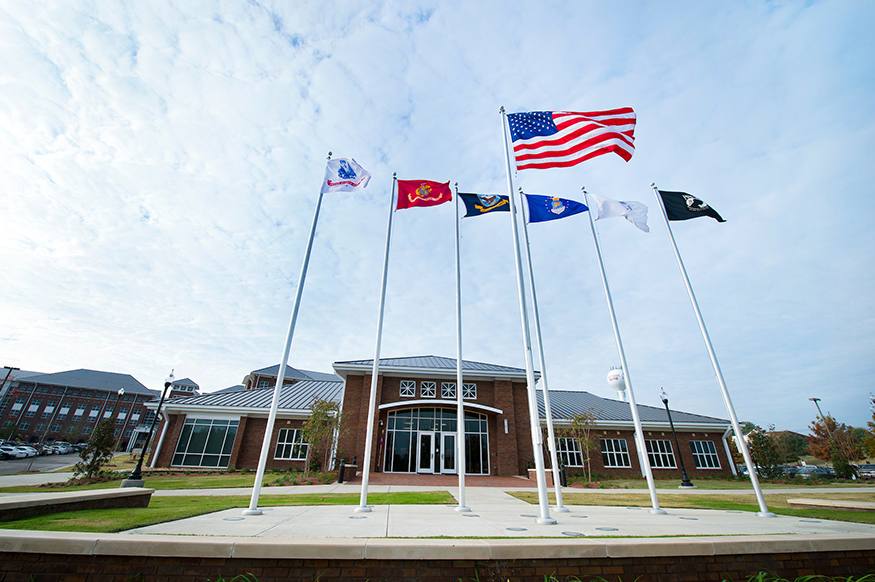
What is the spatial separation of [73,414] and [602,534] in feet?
316

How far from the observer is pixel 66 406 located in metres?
69.0

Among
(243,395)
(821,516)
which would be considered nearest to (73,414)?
(243,395)

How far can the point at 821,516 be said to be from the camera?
9.71m

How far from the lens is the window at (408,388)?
79.0 feet

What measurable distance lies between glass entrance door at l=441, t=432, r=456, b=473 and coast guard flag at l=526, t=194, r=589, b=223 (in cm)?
1671

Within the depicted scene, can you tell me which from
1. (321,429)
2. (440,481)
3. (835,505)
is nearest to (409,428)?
(440,481)

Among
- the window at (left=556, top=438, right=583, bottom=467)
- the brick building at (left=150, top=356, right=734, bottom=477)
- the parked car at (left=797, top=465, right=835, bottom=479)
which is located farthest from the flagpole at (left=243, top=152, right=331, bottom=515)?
the parked car at (left=797, top=465, right=835, bottom=479)

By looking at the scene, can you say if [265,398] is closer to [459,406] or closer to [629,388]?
[459,406]

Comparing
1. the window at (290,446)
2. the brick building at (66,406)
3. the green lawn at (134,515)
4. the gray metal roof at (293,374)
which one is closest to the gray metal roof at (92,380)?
the brick building at (66,406)

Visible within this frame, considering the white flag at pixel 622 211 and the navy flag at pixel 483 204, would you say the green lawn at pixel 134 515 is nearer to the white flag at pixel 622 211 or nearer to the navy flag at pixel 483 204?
the navy flag at pixel 483 204

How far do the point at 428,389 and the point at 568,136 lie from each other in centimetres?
1794

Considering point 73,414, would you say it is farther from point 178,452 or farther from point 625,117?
point 625,117

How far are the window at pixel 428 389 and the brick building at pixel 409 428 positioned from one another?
6 centimetres

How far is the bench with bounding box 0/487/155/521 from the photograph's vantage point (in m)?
6.57
